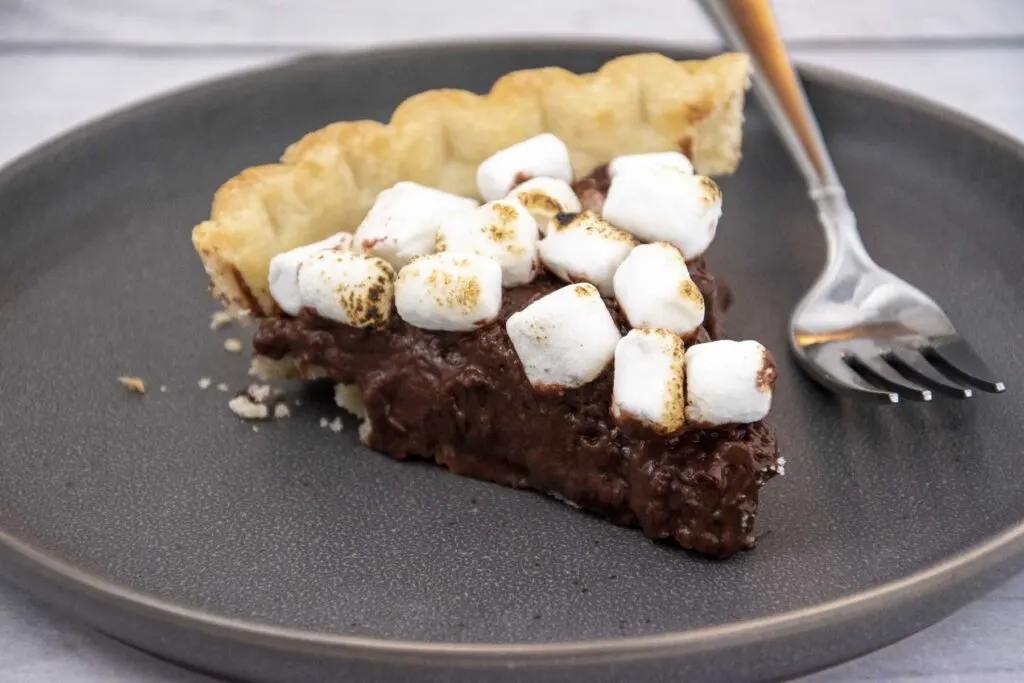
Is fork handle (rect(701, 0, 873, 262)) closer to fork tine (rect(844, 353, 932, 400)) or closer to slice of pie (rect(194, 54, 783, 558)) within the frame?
slice of pie (rect(194, 54, 783, 558))

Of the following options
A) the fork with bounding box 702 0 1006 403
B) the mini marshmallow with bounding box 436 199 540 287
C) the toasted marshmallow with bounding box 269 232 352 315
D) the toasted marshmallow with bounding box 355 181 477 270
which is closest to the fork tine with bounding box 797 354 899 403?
the fork with bounding box 702 0 1006 403

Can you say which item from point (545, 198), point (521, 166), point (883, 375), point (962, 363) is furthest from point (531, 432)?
point (962, 363)

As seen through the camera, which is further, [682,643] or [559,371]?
[559,371]

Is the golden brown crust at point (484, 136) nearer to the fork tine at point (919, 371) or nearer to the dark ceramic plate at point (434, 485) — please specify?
the dark ceramic plate at point (434, 485)

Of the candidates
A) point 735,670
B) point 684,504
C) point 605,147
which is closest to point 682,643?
point 735,670

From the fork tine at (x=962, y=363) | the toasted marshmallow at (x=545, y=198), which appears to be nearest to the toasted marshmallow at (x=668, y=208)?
the toasted marshmallow at (x=545, y=198)

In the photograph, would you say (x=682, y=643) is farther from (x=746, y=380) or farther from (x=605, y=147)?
(x=605, y=147)
